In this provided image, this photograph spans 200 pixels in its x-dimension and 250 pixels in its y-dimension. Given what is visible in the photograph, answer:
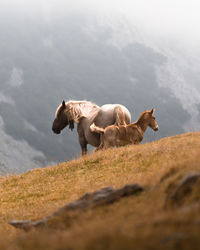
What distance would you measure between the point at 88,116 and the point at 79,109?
1.09 meters

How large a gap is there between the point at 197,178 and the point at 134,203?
1283 millimetres

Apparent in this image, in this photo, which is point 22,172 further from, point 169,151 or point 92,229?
point 92,229

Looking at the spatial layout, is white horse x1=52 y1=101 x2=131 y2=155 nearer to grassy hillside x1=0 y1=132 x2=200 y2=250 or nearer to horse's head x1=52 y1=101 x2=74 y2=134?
horse's head x1=52 y1=101 x2=74 y2=134

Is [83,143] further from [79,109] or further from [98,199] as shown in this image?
[98,199]

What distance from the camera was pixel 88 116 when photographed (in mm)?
22375

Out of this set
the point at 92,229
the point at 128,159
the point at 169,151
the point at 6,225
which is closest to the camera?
the point at 92,229

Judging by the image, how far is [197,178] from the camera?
5711 mm

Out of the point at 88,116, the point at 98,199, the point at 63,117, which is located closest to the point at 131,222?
the point at 98,199

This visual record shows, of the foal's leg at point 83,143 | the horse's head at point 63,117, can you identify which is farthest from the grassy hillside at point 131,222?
the horse's head at point 63,117

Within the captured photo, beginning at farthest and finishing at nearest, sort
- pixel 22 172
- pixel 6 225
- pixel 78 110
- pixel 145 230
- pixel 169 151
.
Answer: pixel 78 110 → pixel 22 172 → pixel 169 151 → pixel 6 225 → pixel 145 230

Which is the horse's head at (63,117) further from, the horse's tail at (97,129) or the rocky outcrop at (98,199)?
A: the rocky outcrop at (98,199)

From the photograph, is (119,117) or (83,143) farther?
(83,143)

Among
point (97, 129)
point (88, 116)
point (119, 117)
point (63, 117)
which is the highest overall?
point (63, 117)

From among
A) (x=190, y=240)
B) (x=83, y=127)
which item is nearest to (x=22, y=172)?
(x=83, y=127)
